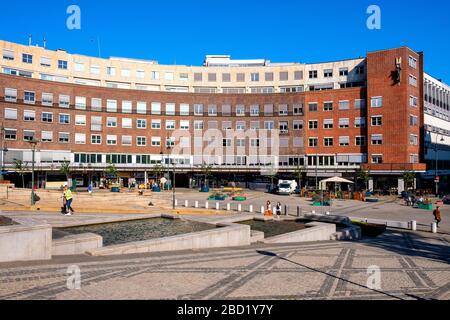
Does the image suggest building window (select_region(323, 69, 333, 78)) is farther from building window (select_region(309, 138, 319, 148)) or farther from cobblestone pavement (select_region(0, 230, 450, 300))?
cobblestone pavement (select_region(0, 230, 450, 300))

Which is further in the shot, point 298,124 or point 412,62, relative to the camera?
point 298,124

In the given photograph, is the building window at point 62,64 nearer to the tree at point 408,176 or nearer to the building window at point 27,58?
the building window at point 27,58

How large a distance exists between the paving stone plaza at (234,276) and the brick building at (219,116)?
43351mm

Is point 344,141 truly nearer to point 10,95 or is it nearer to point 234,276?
point 10,95

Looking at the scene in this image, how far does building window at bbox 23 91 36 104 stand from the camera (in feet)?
173

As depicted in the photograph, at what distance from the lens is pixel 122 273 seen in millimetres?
9992

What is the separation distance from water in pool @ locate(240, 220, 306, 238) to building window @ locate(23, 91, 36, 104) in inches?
1765

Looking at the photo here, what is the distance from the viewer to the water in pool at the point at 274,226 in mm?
19052

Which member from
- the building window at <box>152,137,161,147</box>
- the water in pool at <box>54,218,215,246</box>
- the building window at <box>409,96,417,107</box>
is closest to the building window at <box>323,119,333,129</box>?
the building window at <box>409,96,417,107</box>

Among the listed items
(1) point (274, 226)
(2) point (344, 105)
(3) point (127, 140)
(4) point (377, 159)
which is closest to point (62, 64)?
(3) point (127, 140)

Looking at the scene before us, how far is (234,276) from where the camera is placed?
33.3ft

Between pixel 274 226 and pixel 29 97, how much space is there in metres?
46.9

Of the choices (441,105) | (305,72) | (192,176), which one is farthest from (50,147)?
(441,105)
